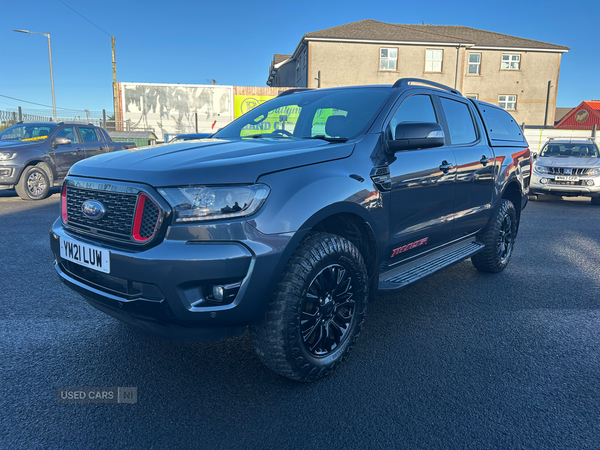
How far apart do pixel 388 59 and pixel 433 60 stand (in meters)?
3.02

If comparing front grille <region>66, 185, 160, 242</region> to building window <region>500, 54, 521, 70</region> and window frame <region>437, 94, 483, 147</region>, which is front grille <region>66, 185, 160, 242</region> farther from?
building window <region>500, 54, 521, 70</region>

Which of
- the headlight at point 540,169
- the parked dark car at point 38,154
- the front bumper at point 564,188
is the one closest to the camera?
the parked dark car at point 38,154

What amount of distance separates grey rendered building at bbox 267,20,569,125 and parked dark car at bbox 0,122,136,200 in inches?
812

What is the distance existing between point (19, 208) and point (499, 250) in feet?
28.7

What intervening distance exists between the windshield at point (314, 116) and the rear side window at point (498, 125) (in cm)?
179

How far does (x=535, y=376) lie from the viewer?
2.66 metres

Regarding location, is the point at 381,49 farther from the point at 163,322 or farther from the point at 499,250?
the point at 163,322

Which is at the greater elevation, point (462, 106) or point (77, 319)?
point (462, 106)

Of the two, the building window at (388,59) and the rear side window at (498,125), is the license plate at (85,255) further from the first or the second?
the building window at (388,59)

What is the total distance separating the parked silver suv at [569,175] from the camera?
411 inches

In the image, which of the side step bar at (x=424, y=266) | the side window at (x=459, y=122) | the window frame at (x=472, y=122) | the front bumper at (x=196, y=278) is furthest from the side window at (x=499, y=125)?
the front bumper at (x=196, y=278)

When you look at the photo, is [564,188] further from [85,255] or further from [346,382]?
[85,255]

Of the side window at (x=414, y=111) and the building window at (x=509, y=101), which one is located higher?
the building window at (x=509, y=101)

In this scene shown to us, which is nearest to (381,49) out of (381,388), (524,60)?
(524,60)
